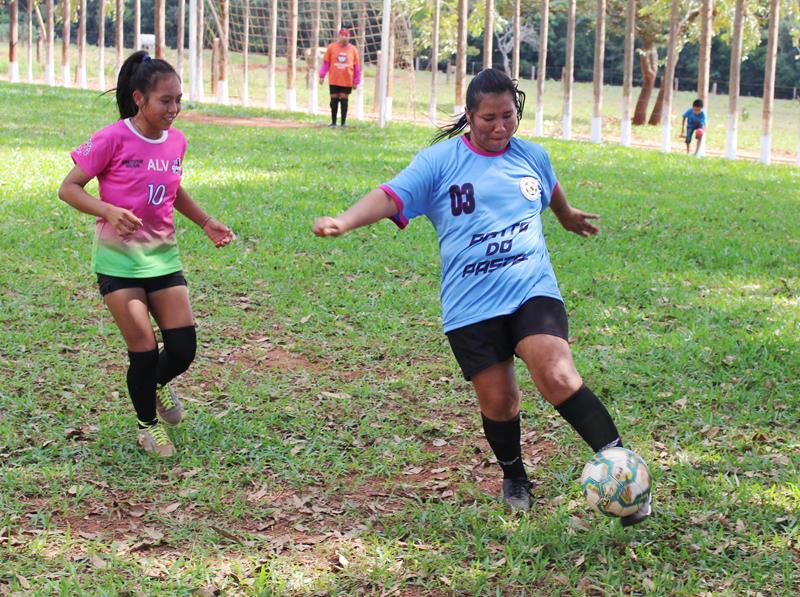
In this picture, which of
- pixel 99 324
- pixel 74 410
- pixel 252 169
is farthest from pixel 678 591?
pixel 252 169

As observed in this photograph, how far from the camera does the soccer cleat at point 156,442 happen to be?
17.9 ft

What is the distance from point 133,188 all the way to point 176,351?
2.74 feet

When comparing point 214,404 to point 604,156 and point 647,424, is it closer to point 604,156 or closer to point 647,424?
point 647,424

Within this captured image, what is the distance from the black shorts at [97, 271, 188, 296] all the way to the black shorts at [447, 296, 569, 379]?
1.57 m

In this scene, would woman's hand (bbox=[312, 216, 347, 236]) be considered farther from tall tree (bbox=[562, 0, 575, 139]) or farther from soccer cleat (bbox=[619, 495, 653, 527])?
tall tree (bbox=[562, 0, 575, 139])

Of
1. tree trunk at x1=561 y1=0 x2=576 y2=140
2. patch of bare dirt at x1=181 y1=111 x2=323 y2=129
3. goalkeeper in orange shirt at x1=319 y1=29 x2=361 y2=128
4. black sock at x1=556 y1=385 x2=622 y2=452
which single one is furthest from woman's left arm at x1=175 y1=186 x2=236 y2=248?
tree trunk at x1=561 y1=0 x2=576 y2=140

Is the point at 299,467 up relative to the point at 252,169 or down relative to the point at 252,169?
down

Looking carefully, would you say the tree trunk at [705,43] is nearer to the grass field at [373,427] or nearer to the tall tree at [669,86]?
the tall tree at [669,86]

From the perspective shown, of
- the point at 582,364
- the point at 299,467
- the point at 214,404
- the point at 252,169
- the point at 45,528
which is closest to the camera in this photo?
the point at 45,528

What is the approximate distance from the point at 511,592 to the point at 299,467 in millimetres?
1625

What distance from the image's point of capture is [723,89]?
64.4m

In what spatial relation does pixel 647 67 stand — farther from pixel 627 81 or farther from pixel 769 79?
pixel 769 79

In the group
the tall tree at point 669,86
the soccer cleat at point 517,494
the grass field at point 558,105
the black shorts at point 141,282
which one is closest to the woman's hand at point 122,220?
the black shorts at point 141,282

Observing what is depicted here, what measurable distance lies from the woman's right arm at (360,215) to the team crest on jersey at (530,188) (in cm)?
54
